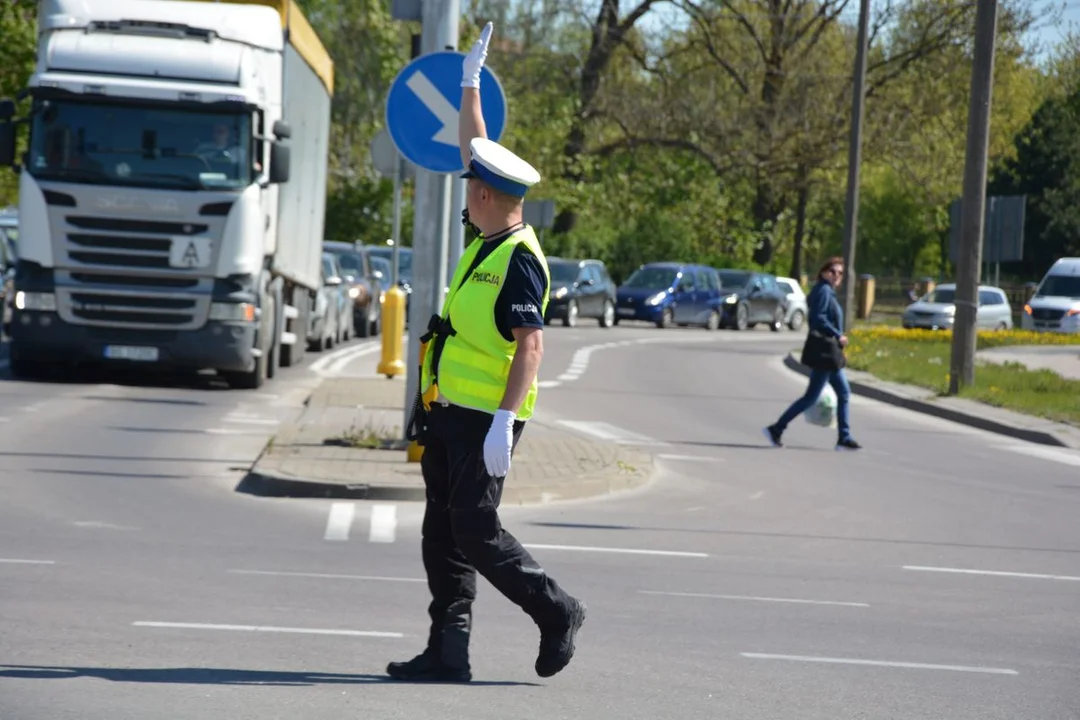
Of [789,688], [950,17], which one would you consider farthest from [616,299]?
[789,688]

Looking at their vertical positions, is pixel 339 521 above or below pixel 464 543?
below

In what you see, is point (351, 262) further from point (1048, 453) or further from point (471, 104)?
point (471, 104)

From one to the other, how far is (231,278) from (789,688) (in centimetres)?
1337

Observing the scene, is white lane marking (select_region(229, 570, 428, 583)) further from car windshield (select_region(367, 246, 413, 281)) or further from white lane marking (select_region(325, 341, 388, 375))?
car windshield (select_region(367, 246, 413, 281))

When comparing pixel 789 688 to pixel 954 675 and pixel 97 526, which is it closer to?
pixel 954 675

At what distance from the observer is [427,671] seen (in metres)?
6.22

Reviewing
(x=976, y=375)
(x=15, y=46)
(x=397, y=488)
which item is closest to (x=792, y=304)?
(x=15, y=46)

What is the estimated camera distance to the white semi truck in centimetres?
1870

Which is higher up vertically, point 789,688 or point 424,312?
point 424,312

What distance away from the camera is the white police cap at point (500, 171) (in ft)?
19.4

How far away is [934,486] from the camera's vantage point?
14023 millimetres

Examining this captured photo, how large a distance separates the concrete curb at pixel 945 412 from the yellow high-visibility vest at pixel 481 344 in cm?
1313

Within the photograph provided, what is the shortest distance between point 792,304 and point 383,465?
139ft

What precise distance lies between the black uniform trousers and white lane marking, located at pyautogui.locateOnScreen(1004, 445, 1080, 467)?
11.3 m
